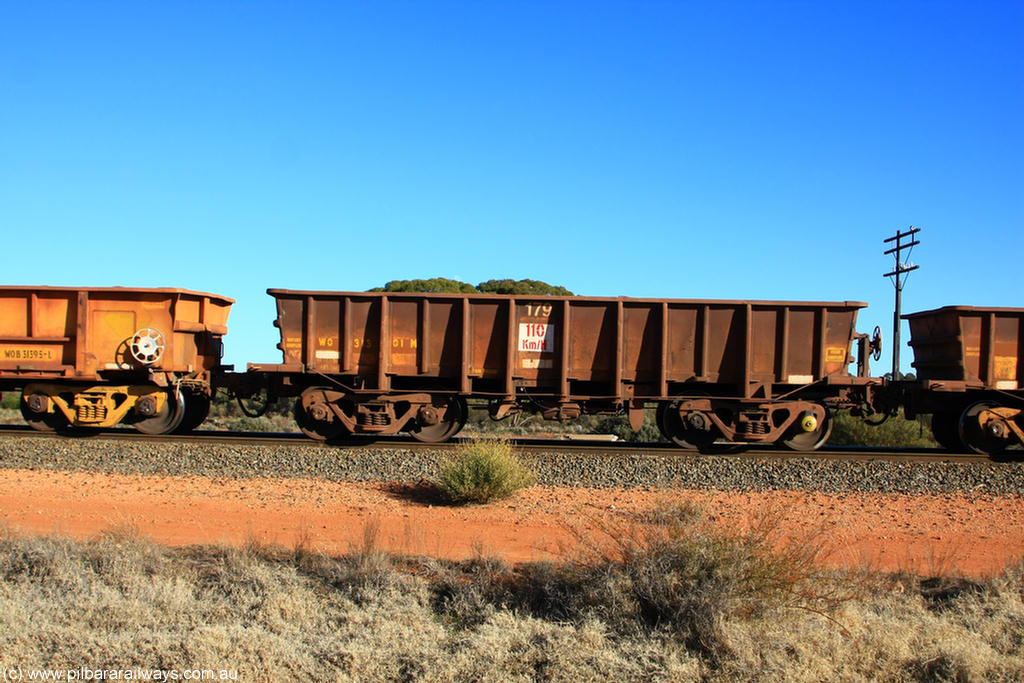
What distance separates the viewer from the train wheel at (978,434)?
13.5 metres

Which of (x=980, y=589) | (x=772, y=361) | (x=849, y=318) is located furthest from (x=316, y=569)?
(x=849, y=318)

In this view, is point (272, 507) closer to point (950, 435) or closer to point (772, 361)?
point (772, 361)

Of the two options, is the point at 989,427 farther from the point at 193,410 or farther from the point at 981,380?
the point at 193,410

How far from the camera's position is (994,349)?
13555mm

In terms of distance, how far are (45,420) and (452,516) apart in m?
9.35

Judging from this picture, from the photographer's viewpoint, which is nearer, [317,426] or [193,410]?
[317,426]

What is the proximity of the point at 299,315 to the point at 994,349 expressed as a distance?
41.3ft

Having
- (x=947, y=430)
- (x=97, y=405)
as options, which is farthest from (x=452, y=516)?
(x=947, y=430)

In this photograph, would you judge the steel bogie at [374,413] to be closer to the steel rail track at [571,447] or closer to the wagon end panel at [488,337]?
the steel rail track at [571,447]

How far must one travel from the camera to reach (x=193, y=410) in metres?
14.8

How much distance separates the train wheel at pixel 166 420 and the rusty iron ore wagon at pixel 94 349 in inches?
8.6

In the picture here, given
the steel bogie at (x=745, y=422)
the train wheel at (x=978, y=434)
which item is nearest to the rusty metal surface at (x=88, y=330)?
the steel bogie at (x=745, y=422)

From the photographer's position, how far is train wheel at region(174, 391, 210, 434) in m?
14.5

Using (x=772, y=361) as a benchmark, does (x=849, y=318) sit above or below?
above
